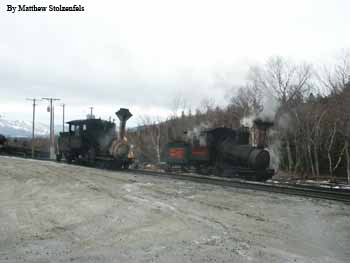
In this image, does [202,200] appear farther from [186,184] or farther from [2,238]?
[2,238]

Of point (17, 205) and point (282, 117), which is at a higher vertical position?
point (282, 117)

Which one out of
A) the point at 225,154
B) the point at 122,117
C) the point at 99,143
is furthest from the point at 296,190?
the point at 99,143

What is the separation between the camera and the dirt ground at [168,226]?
7.30 m

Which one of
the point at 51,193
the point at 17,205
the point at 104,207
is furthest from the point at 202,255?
the point at 51,193

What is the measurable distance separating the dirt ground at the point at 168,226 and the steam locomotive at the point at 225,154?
6.03 meters

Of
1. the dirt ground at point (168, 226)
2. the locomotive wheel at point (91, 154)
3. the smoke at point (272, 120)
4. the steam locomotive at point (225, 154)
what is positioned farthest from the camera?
the locomotive wheel at point (91, 154)

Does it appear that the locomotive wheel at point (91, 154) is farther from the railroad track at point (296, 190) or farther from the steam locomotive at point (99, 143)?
the railroad track at point (296, 190)

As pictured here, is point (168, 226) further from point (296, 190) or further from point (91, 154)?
point (91, 154)

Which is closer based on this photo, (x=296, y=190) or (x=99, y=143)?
A: (x=296, y=190)

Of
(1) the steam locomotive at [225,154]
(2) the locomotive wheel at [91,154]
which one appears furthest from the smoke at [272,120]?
(2) the locomotive wheel at [91,154]

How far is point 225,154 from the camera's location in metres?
23.0

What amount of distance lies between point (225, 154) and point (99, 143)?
30.9 feet

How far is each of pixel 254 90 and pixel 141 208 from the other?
103ft

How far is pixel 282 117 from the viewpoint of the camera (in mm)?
33125
